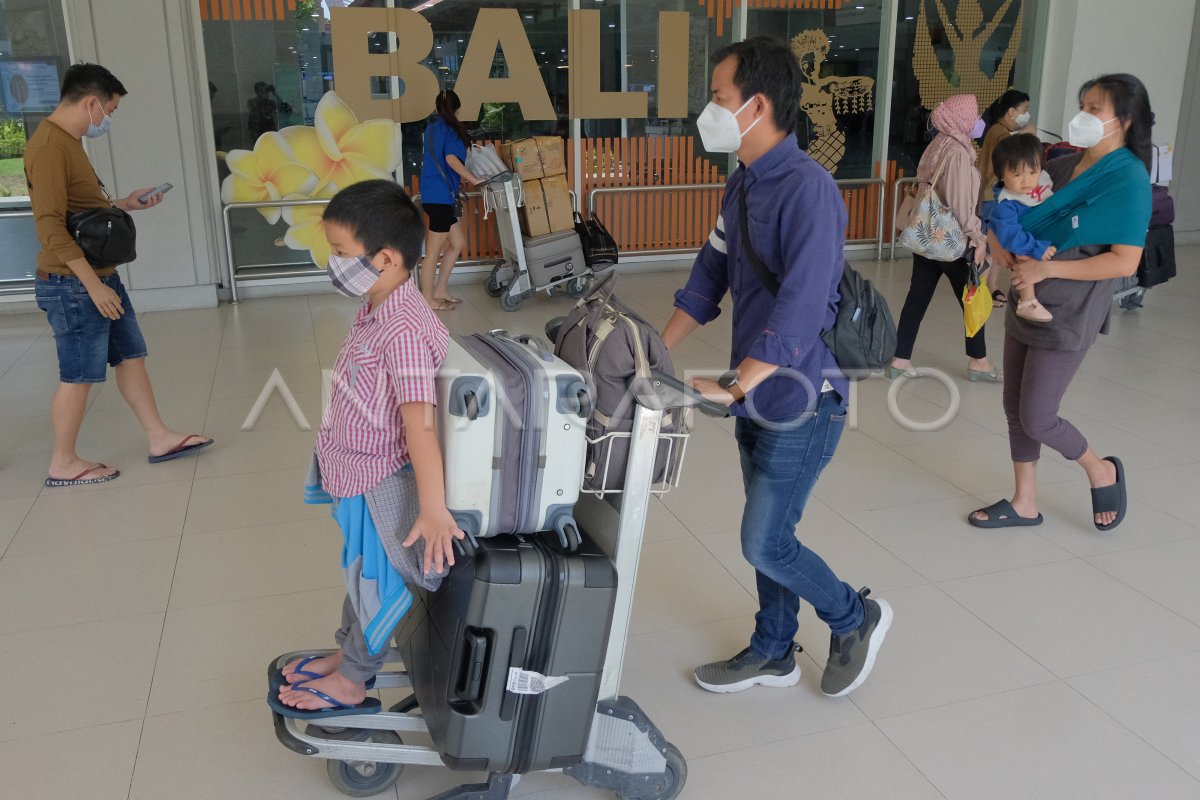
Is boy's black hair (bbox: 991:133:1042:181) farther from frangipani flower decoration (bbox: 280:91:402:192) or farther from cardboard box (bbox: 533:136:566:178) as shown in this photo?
frangipani flower decoration (bbox: 280:91:402:192)

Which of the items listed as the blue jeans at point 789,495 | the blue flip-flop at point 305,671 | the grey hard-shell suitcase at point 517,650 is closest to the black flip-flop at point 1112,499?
the blue jeans at point 789,495

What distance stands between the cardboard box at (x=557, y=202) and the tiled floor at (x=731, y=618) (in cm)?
285

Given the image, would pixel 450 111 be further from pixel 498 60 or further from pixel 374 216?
pixel 374 216

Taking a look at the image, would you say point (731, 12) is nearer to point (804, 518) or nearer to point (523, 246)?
point (523, 246)

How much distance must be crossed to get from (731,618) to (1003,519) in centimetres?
119

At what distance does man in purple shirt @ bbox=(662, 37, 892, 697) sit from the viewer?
1992mm

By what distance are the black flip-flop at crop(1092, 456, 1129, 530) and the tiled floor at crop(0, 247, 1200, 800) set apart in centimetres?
5

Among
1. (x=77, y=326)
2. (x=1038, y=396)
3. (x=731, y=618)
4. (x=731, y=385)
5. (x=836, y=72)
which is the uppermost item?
(x=836, y=72)

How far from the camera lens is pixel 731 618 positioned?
2.95 metres

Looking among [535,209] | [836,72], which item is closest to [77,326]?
[535,209]

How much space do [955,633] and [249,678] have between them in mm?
1905

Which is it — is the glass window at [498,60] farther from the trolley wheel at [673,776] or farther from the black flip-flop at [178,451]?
the trolley wheel at [673,776]

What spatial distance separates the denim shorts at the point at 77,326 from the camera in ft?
12.4

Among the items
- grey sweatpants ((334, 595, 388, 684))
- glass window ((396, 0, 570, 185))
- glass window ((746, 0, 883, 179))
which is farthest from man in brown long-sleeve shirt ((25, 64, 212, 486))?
glass window ((746, 0, 883, 179))
